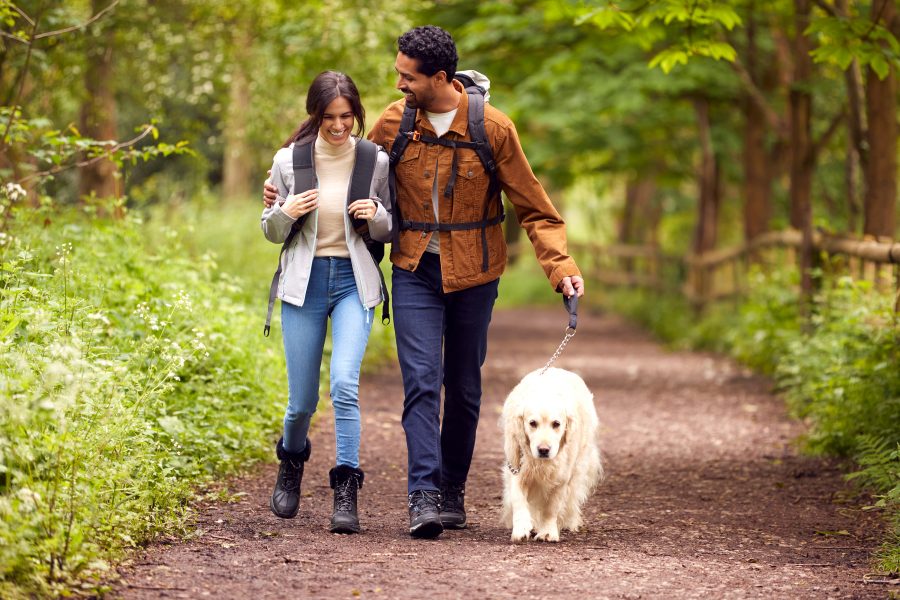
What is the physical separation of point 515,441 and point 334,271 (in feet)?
3.67

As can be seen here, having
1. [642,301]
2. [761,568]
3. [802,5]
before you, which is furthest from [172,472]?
[642,301]

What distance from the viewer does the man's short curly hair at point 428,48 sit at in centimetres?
524

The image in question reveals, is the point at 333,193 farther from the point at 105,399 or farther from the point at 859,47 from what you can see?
the point at 859,47

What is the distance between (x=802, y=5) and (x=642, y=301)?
12.6m

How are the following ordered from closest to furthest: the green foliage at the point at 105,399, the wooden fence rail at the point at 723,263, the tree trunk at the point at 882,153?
the green foliage at the point at 105,399 → the wooden fence rail at the point at 723,263 → the tree trunk at the point at 882,153

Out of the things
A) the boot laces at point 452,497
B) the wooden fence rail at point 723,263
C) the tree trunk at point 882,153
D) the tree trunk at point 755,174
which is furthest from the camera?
the tree trunk at point 755,174

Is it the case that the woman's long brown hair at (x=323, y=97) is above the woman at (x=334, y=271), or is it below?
above

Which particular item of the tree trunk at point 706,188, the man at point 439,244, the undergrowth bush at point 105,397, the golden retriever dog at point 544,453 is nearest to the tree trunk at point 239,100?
the undergrowth bush at point 105,397

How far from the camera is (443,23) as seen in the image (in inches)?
587

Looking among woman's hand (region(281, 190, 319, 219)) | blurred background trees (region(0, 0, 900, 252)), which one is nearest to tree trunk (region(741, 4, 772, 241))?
blurred background trees (region(0, 0, 900, 252))

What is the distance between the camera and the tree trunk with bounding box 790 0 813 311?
12344 millimetres

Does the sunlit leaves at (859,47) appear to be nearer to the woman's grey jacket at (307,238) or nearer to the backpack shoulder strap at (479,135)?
the backpack shoulder strap at (479,135)

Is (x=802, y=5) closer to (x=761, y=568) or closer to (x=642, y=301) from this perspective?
(x=761, y=568)

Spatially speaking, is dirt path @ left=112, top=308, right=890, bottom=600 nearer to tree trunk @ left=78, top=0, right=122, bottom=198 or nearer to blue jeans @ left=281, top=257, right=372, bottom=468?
blue jeans @ left=281, top=257, right=372, bottom=468
